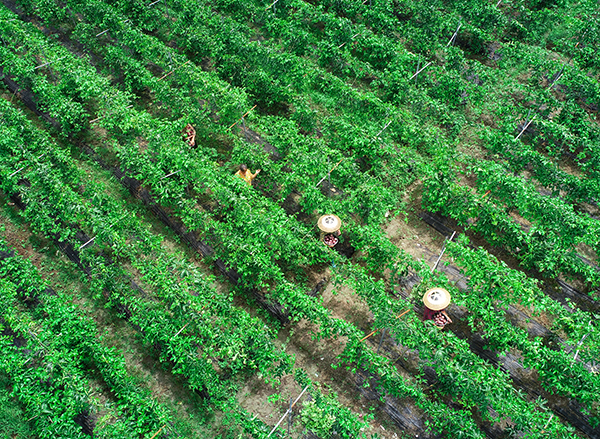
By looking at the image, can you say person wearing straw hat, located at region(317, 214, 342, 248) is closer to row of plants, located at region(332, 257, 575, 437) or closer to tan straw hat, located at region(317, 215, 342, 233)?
tan straw hat, located at region(317, 215, 342, 233)

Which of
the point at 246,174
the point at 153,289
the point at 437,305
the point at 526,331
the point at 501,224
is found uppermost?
the point at 501,224

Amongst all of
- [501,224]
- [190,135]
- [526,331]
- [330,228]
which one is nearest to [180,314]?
[330,228]

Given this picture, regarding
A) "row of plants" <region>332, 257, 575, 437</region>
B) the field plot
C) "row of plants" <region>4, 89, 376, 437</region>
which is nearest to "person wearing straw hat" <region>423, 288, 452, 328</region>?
"row of plants" <region>332, 257, 575, 437</region>

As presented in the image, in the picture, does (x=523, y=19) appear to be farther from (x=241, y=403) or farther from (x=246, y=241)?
(x=241, y=403)

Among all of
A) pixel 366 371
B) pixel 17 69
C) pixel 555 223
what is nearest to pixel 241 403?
pixel 366 371

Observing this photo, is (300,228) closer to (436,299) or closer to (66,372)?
(436,299)

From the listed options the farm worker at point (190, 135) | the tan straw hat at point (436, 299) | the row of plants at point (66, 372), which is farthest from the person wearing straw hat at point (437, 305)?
the farm worker at point (190, 135)

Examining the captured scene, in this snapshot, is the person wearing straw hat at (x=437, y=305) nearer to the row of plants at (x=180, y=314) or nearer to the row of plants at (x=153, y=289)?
the row of plants at (x=180, y=314)
